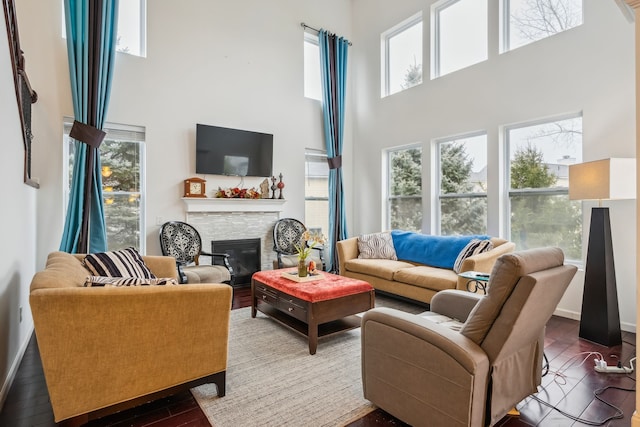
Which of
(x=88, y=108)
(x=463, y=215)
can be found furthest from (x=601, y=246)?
(x=88, y=108)

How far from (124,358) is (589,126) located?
458 centimetres

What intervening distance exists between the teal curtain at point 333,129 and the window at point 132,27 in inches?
112

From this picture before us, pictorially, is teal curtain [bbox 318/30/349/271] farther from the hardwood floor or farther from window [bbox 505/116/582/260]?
the hardwood floor

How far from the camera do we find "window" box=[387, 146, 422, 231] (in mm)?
5582

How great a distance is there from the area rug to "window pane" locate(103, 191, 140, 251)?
2.26 m

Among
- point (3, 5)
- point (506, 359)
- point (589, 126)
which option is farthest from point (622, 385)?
point (3, 5)

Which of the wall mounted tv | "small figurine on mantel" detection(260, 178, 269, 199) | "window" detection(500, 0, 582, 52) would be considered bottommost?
"small figurine on mantel" detection(260, 178, 269, 199)

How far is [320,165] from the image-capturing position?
6.31 metres

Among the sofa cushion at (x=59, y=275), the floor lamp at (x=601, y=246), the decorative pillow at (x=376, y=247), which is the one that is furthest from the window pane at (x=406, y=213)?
the sofa cushion at (x=59, y=275)

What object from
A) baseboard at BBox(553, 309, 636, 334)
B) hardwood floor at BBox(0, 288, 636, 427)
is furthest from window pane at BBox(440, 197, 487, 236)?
hardwood floor at BBox(0, 288, 636, 427)

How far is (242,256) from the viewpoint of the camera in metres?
5.32

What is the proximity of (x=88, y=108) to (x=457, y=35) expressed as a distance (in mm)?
5073

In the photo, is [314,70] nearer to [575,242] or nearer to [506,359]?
[575,242]

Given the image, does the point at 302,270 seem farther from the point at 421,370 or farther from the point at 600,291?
the point at 600,291
